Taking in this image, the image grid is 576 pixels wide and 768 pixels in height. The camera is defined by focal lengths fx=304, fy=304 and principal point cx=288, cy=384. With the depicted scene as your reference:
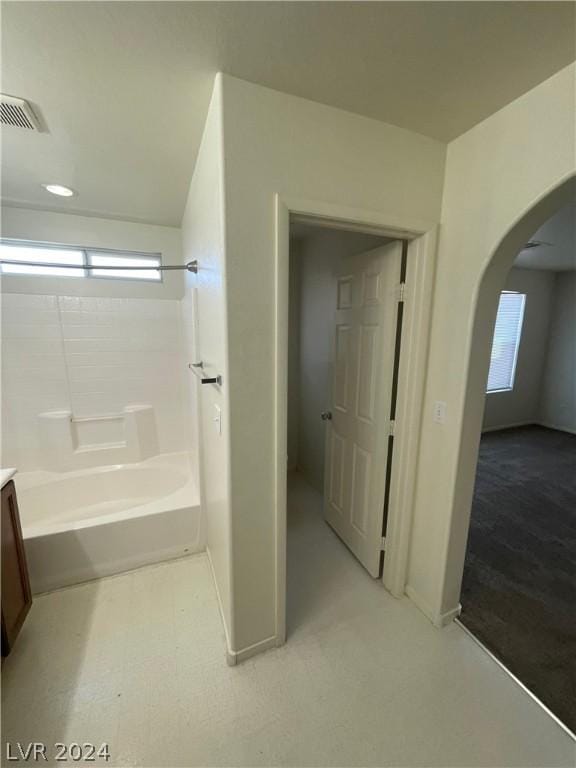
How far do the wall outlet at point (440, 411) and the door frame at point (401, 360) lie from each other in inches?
3.5

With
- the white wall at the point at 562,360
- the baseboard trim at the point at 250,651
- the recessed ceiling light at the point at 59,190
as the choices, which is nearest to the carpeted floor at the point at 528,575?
the baseboard trim at the point at 250,651

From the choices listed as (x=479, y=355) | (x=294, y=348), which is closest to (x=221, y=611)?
(x=479, y=355)

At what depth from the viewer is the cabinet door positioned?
A: 136 centimetres

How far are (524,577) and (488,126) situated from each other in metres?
2.53

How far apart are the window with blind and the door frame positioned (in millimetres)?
3715

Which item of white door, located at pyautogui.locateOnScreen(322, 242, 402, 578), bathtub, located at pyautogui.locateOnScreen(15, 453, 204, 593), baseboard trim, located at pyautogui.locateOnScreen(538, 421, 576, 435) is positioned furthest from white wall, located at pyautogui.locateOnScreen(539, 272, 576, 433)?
bathtub, located at pyautogui.locateOnScreen(15, 453, 204, 593)

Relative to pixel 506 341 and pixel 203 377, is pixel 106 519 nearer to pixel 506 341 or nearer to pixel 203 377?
pixel 203 377

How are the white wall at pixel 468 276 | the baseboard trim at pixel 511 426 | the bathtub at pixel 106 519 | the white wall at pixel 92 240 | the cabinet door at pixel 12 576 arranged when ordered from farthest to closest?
1. the baseboard trim at pixel 511 426
2. the white wall at pixel 92 240
3. the bathtub at pixel 106 519
4. the cabinet door at pixel 12 576
5. the white wall at pixel 468 276

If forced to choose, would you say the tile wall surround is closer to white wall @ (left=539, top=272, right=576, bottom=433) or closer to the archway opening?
the archway opening

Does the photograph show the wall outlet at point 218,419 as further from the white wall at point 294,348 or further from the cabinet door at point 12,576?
the white wall at point 294,348

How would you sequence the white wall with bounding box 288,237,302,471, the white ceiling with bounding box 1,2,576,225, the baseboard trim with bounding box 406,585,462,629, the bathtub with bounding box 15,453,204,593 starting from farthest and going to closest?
the white wall with bounding box 288,237,302,471
the bathtub with bounding box 15,453,204,593
the baseboard trim with bounding box 406,585,462,629
the white ceiling with bounding box 1,2,576,225

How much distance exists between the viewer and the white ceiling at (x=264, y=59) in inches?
33.2

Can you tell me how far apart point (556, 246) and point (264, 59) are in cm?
373

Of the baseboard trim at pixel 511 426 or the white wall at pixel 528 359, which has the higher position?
the white wall at pixel 528 359
